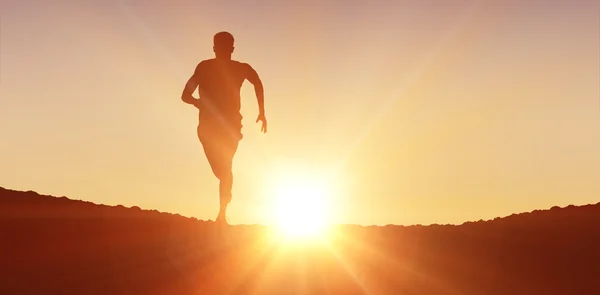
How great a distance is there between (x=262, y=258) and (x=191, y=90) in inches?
158

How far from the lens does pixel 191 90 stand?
12156 millimetres

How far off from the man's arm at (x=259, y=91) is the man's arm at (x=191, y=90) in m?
0.82

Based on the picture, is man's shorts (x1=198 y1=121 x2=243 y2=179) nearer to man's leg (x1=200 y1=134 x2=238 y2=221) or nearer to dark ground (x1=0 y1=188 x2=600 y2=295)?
man's leg (x1=200 y1=134 x2=238 y2=221)

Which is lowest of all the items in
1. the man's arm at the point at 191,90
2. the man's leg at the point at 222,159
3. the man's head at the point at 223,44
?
Result: the man's leg at the point at 222,159

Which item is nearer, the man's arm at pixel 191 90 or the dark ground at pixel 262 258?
the dark ground at pixel 262 258

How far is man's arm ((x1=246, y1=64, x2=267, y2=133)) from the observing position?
1241cm

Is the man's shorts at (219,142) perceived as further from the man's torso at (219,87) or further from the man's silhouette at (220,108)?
the man's torso at (219,87)

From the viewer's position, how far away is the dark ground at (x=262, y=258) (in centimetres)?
703

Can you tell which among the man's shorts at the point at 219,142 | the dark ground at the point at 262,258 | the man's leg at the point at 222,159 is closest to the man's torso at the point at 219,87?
the man's shorts at the point at 219,142

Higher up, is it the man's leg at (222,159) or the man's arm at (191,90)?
the man's arm at (191,90)

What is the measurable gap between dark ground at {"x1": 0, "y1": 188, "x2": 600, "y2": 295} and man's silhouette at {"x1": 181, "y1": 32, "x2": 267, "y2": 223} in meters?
1.85

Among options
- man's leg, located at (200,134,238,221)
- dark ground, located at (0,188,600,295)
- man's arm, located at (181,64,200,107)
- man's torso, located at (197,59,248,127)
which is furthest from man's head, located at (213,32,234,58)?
dark ground, located at (0,188,600,295)

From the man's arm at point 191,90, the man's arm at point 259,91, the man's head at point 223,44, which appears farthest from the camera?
the man's arm at point 259,91

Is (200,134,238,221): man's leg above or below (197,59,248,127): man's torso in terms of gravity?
below
